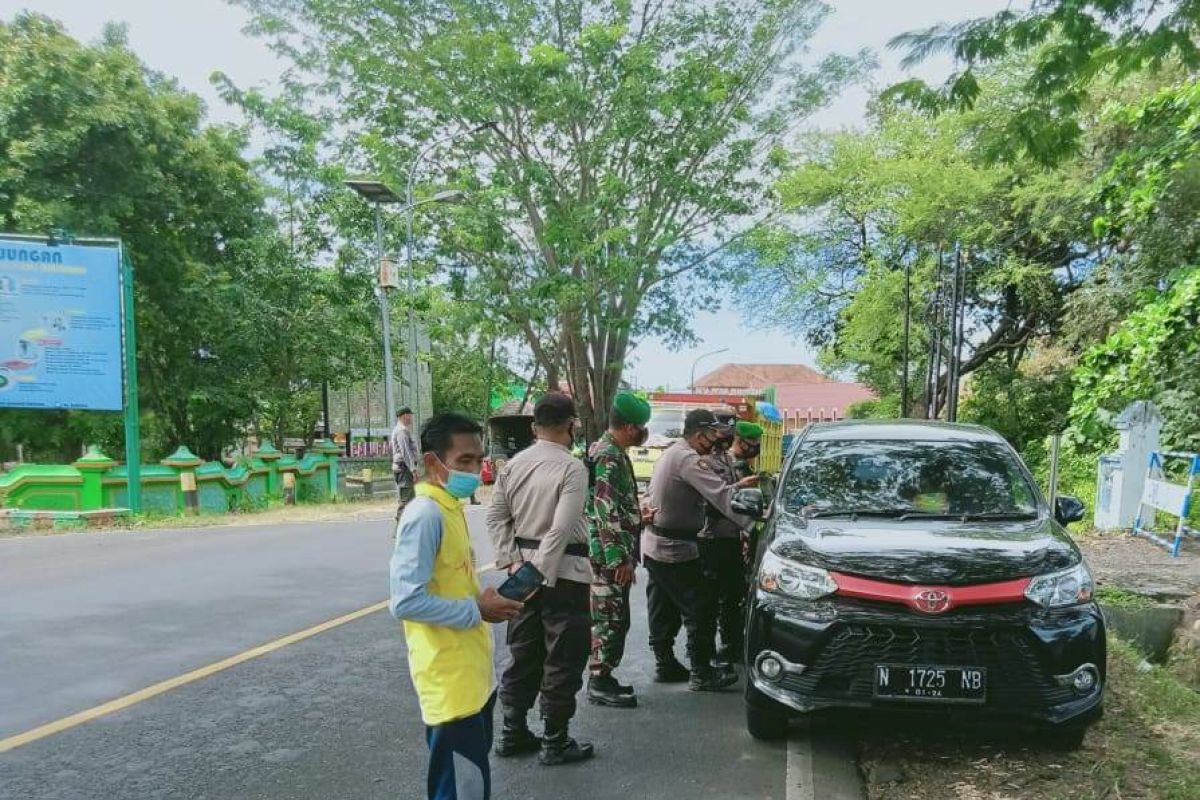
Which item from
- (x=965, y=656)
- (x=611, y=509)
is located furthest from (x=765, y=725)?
(x=611, y=509)

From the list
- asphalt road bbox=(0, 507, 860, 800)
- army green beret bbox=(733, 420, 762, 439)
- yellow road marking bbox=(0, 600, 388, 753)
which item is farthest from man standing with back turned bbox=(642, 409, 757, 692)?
yellow road marking bbox=(0, 600, 388, 753)

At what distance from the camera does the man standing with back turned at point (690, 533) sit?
520 centimetres

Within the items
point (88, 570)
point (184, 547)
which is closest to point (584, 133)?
point (184, 547)

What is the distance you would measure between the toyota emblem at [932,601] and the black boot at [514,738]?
1894mm

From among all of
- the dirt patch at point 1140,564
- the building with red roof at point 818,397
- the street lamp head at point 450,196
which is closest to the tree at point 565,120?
the street lamp head at point 450,196

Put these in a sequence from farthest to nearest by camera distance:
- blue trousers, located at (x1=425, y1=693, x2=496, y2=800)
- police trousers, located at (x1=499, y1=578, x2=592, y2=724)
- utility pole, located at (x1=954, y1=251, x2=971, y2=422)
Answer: utility pole, located at (x1=954, y1=251, x2=971, y2=422) < police trousers, located at (x1=499, y1=578, x2=592, y2=724) < blue trousers, located at (x1=425, y1=693, x2=496, y2=800)

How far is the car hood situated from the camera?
3840 millimetres

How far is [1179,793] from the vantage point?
3.59 m

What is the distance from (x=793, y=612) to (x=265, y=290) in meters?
22.1

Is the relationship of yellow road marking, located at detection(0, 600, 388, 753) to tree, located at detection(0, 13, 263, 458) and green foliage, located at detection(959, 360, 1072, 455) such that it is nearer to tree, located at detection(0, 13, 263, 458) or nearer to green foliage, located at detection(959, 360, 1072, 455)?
tree, located at detection(0, 13, 263, 458)

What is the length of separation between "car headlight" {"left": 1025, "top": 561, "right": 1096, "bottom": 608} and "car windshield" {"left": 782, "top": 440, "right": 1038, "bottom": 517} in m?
0.67

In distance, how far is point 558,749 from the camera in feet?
13.3

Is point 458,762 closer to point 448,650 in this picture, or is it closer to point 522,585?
point 448,650

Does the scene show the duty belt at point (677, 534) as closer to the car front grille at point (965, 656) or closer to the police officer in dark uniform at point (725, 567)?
the police officer in dark uniform at point (725, 567)
